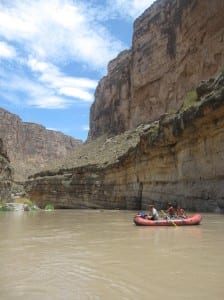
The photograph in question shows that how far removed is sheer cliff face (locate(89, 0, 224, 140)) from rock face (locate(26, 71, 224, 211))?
5.38m

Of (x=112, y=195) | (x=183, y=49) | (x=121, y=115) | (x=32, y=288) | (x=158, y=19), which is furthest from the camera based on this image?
(x=121, y=115)

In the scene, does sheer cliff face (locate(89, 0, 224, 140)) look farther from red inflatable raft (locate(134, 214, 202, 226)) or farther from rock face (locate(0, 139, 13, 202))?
red inflatable raft (locate(134, 214, 202, 226))

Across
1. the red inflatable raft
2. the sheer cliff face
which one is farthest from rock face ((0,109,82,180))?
the red inflatable raft

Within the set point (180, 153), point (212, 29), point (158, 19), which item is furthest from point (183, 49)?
point (180, 153)

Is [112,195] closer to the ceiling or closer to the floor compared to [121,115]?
closer to the floor

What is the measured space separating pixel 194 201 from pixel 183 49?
2957cm

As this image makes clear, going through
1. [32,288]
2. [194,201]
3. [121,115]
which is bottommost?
[32,288]

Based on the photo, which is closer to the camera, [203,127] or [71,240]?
[71,240]

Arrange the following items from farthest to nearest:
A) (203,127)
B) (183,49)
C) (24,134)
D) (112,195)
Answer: (24,134) < (183,49) < (112,195) < (203,127)

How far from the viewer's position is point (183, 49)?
48.2 m

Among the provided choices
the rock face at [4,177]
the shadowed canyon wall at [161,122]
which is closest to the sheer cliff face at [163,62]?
the shadowed canyon wall at [161,122]

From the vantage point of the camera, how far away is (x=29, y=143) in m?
150

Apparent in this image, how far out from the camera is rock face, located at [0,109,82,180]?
447ft

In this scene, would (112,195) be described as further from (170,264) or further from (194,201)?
(170,264)
